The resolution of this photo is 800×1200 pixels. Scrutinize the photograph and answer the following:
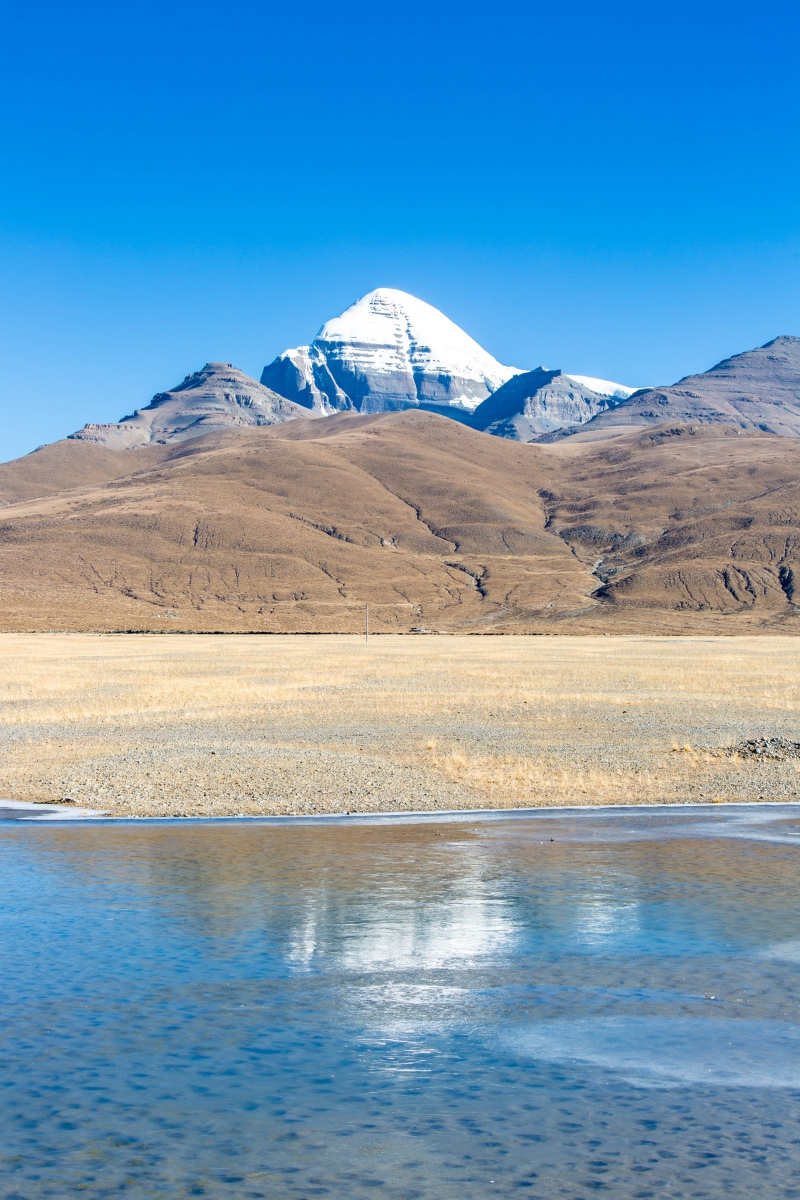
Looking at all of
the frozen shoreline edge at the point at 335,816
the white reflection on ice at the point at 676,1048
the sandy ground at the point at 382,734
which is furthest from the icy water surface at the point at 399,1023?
the sandy ground at the point at 382,734

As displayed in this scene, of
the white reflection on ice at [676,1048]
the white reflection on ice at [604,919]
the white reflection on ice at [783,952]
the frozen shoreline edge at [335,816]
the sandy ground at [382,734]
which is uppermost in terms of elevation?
the sandy ground at [382,734]

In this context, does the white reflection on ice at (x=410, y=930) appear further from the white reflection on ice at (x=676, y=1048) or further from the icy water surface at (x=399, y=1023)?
the white reflection on ice at (x=676, y=1048)

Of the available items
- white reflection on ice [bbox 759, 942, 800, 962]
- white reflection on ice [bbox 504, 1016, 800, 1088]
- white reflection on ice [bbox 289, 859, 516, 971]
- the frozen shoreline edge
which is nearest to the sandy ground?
the frozen shoreline edge

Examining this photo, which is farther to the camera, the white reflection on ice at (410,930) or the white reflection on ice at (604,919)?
the white reflection on ice at (604,919)

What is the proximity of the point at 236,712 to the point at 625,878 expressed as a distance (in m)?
25.0

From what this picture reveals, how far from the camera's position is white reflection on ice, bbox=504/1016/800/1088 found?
8.69m

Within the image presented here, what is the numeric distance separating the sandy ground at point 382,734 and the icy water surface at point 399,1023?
5850 mm

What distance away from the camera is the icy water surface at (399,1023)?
721 centimetres

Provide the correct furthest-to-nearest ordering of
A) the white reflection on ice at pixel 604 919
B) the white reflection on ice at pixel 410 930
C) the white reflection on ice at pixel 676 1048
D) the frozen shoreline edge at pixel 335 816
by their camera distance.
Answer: the frozen shoreline edge at pixel 335 816, the white reflection on ice at pixel 604 919, the white reflection on ice at pixel 410 930, the white reflection on ice at pixel 676 1048

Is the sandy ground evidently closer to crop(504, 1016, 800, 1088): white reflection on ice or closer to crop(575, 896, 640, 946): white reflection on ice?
crop(575, 896, 640, 946): white reflection on ice

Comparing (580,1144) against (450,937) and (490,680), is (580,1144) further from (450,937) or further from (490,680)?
(490,680)

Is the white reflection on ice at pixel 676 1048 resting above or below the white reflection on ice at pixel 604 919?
below

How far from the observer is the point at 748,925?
1284 cm

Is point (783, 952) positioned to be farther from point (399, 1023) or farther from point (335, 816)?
point (335, 816)
